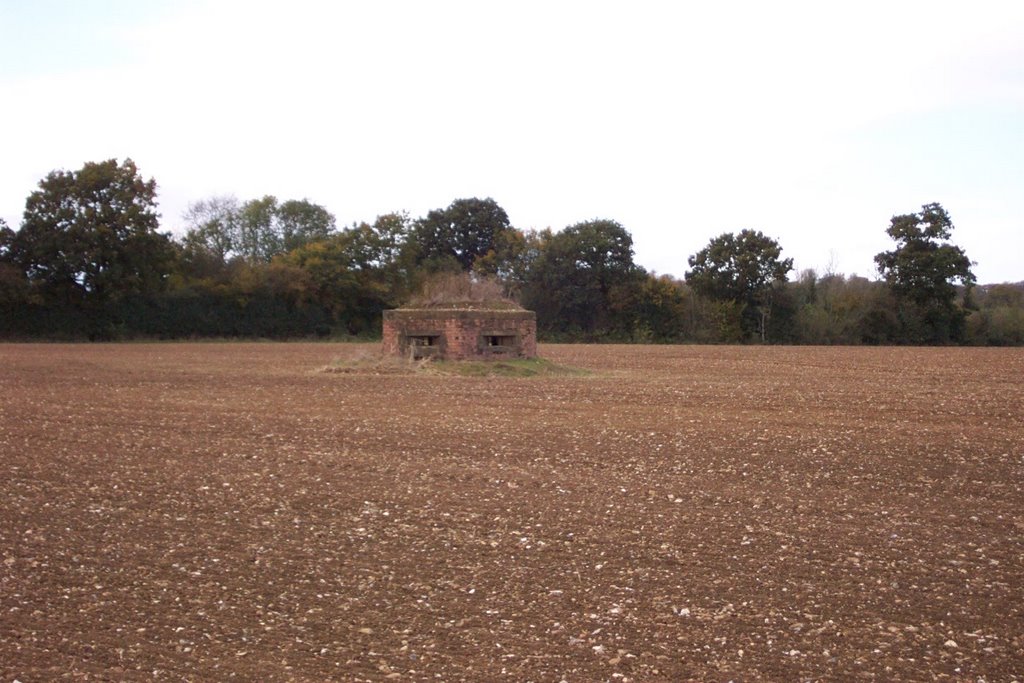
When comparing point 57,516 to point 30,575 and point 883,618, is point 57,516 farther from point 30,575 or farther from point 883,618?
point 883,618

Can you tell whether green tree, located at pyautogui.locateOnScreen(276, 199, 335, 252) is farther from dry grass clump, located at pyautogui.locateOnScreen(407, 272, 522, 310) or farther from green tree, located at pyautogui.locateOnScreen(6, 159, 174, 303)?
dry grass clump, located at pyautogui.locateOnScreen(407, 272, 522, 310)

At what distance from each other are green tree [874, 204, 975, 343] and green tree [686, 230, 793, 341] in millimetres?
6197

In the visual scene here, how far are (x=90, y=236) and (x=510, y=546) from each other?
41915 millimetres

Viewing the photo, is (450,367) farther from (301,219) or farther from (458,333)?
(301,219)

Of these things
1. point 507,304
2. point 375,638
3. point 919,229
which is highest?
point 919,229

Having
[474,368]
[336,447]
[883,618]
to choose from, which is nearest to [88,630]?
[883,618]

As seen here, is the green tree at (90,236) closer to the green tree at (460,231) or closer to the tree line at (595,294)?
the tree line at (595,294)

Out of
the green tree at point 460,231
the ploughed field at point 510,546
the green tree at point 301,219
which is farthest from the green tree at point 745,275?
the ploughed field at point 510,546

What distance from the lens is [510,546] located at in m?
7.83

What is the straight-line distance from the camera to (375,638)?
592cm

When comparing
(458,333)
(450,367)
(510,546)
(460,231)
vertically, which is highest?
(460,231)

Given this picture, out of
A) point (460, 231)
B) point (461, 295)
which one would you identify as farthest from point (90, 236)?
point (460, 231)

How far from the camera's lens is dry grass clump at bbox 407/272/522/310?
1081 inches

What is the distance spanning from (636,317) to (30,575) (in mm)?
53775
